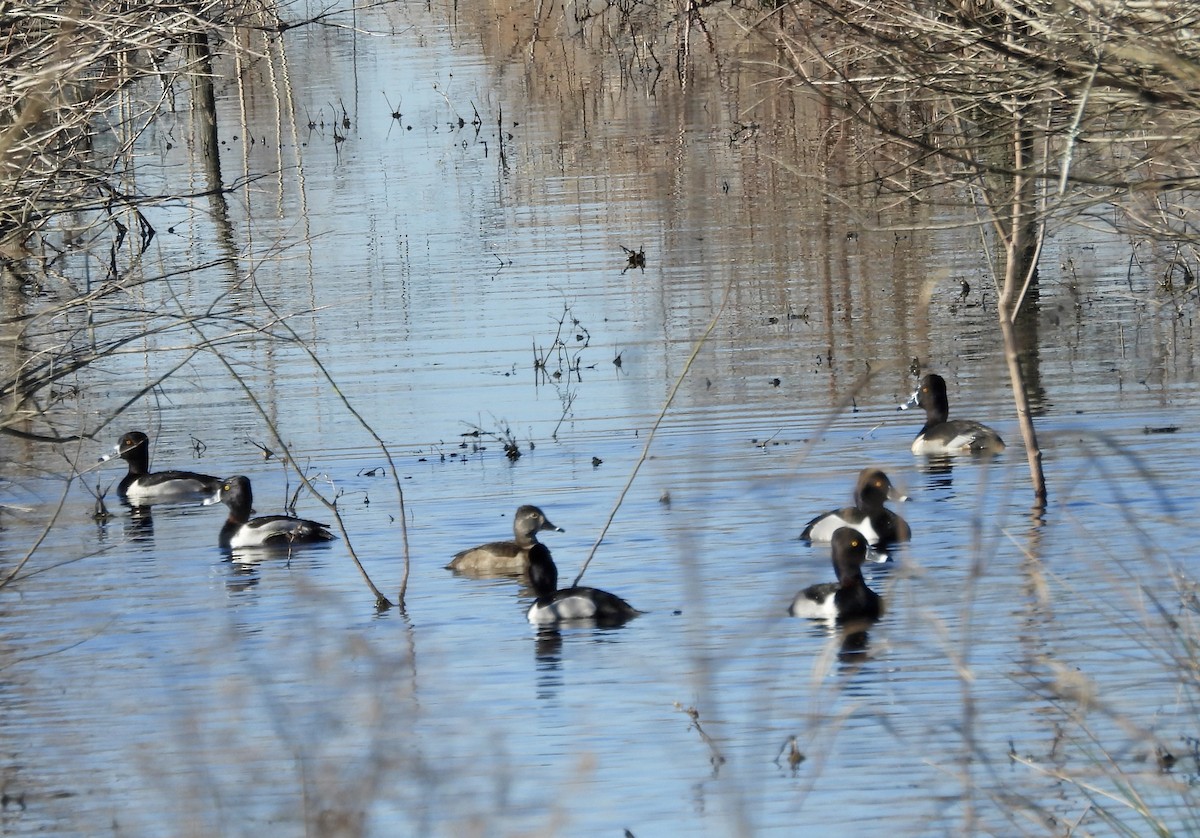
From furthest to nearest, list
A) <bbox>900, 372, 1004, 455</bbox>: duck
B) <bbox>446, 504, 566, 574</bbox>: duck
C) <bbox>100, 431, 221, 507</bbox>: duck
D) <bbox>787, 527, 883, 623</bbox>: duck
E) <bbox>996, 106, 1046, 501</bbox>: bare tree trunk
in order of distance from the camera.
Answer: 1. <bbox>100, 431, 221, 507</bbox>: duck
2. <bbox>900, 372, 1004, 455</bbox>: duck
3. <bbox>446, 504, 566, 574</bbox>: duck
4. <bbox>787, 527, 883, 623</bbox>: duck
5. <bbox>996, 106, 1046, 501</bbox>: bare tree trunk

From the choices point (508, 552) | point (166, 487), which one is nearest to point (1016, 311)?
point (508, 552)

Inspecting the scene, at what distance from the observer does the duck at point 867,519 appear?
38.7 ft

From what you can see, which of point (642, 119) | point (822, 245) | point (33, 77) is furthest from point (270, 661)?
point (642, 119)

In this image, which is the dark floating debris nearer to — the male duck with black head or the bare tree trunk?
the male duck with black head

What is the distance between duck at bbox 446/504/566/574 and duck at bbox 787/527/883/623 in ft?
6.41

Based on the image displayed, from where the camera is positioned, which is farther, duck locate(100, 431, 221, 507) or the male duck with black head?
duck locate(100, 431, 221, 507)

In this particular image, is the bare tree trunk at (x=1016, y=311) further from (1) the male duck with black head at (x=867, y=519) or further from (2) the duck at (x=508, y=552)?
(2) the duck at (x=508, y=552)

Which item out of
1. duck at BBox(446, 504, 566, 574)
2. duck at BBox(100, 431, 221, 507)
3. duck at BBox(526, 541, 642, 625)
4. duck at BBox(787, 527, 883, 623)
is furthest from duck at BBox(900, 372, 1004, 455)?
duck at BBox(100, 431, 221, 507)

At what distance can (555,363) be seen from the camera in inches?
734

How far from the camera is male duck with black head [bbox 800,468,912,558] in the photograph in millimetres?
11805

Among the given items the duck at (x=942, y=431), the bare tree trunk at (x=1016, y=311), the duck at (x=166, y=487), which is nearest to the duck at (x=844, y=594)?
the bare tree trunk at (x=1016, y=311)

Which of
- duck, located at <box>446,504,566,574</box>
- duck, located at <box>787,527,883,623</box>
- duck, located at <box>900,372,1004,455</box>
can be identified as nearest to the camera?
duck, located at <box>787,527,883,623</box>

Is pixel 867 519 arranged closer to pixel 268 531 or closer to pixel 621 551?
pixel 621 551

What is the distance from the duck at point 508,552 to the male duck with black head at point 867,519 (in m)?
1.86
